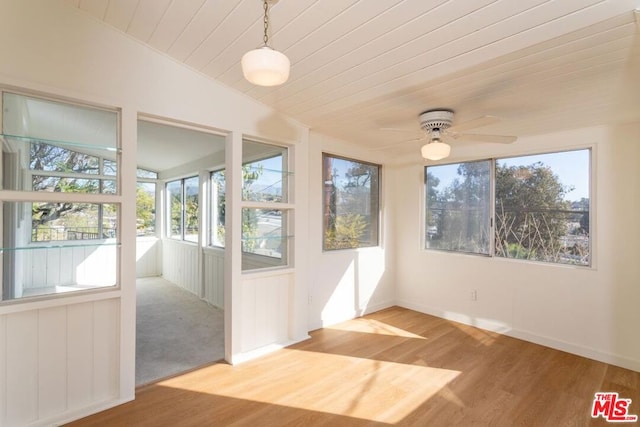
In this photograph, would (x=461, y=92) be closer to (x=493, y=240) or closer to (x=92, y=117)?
(x=493, y=240)

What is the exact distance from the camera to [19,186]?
192 centimetres

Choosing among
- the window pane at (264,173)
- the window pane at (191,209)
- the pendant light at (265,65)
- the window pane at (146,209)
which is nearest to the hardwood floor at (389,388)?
the window pane at (264,173)

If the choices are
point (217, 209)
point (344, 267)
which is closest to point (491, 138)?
point (344, 267)

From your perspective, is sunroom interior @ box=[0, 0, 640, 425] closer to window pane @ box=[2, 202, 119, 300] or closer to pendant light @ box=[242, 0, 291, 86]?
window pane @ box=[2, 202, 119, 300]

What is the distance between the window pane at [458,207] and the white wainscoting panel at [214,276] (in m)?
2.95

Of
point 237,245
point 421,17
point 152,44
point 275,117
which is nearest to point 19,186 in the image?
point 152,44

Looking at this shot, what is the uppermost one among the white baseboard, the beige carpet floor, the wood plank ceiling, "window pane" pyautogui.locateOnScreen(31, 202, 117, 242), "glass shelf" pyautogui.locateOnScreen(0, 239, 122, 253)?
the wood plank ceiling

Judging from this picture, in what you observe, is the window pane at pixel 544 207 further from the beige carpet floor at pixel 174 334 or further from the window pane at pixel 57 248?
the window pane at pixel 57 248

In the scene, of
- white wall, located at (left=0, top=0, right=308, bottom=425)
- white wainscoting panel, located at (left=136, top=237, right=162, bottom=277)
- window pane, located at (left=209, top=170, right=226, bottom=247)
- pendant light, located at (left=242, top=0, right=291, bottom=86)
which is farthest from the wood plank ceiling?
white wainscoting panel, located at (left=136, top=237, right=162, bottom=277)

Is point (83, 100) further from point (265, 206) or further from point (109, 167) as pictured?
point (265, 206)

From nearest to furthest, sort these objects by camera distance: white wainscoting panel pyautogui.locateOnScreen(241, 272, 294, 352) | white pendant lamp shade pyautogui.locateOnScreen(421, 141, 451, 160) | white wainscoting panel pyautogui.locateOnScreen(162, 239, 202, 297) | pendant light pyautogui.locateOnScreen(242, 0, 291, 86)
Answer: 1. pendant light pyautogui.locateOnScreen(242, 0, 291, 86)
2. white pendant lamp shade pyautogui.locateOnScreen(421, 141, 451, 160)
3. white wainscoting panel pyautogui.locateOnScreen(241, 272, 294, 352)
4. white wainscoting panel pyautogui.locateOnScreen(162, 239, 202, 297)

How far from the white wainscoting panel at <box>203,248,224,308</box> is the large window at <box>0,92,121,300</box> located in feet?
7.61

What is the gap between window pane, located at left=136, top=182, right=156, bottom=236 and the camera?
22.0ft

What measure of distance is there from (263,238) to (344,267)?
130cm
